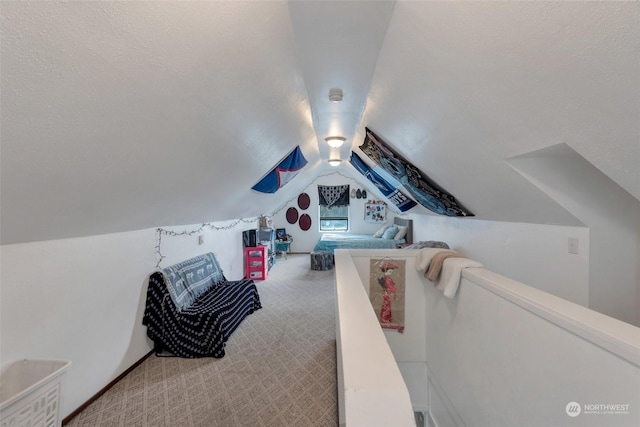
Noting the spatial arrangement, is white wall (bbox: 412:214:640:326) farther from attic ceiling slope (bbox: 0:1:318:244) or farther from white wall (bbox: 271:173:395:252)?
white wall (bbox: 271:173:395:252)

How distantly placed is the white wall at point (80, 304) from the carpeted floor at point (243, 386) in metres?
0.24

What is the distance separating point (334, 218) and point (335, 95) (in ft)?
19.0

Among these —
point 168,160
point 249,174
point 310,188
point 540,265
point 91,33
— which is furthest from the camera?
point 310,188

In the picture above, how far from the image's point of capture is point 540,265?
2.21 meters

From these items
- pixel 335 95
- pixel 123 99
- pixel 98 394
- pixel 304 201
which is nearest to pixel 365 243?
pixel 304 201

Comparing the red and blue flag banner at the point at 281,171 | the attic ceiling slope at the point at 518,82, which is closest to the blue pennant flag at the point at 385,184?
the red and blue flag banner at the point at 281,171

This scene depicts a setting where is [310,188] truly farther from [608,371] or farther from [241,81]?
[608,371]

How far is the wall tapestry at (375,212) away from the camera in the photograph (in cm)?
768

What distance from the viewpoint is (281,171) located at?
388cm

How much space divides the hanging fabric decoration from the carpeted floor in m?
4.81

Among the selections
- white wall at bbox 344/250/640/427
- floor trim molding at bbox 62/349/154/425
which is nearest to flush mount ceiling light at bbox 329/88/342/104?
white wall at bbox 344/250/640/427

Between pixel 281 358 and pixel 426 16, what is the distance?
9.01 ft

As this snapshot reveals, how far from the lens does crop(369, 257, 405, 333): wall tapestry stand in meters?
2.55

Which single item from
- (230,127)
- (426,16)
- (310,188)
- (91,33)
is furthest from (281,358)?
(310,188)
